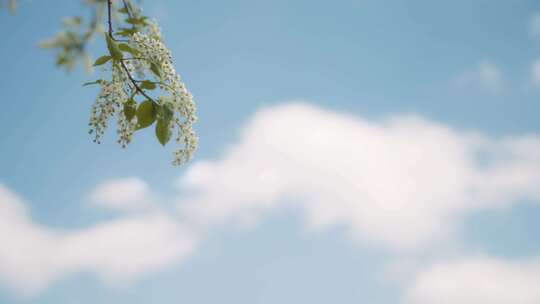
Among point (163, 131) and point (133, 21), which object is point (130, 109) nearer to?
point (163, 131)

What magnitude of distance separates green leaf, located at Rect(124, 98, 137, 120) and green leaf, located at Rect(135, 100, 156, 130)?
0.13m

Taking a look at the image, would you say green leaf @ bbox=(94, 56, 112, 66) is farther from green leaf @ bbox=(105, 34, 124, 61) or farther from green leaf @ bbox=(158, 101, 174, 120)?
green leaf @ bbox=(158, 101, 174, 120)

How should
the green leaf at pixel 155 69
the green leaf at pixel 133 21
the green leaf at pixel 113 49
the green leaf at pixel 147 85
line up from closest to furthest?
1. the green leaf at pixel 113 49
2. the green leaf at pixel 147 85
3. the green leaf at pixel 155 69
4. the green leaf at pixel 133 21

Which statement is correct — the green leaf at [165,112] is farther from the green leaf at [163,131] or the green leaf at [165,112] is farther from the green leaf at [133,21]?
the green leaf at [133,21]

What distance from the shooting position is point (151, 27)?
3.53 m

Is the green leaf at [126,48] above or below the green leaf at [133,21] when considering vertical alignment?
below

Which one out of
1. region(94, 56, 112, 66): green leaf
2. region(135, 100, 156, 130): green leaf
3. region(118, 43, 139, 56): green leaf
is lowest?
region(135, 100, 156, 130): green leaf

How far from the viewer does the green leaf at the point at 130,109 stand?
2.84m

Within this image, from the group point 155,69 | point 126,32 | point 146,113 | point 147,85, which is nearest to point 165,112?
point 146,113

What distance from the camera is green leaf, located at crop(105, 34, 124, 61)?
2719mm

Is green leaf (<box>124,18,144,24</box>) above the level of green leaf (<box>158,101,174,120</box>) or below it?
above

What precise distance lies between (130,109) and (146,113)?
18cm

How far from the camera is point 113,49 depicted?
274 cm

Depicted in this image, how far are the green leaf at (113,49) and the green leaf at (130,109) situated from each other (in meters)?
0.26
